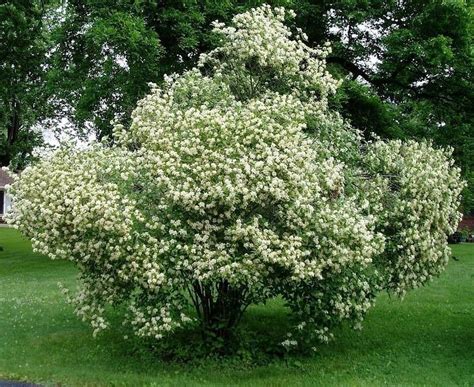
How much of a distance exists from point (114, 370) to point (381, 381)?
173 inches

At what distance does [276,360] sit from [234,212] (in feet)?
10.4

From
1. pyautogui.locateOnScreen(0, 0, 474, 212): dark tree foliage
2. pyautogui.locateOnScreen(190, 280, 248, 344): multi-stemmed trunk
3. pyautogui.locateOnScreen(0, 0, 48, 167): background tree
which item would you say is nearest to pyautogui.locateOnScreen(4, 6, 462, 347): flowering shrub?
pyautogui.locateOnScreen(190, 280, 248, 344): multi-stemmed trunk

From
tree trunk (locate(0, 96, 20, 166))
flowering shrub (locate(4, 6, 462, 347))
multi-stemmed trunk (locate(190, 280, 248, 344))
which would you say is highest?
tree trunk (locate(0, 96, 20, 166))

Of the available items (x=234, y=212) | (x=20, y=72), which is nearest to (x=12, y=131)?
(x=20, y=72)

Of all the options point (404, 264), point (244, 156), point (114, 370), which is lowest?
point (114, 370)

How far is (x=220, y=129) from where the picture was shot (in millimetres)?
10234

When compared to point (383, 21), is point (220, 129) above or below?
below

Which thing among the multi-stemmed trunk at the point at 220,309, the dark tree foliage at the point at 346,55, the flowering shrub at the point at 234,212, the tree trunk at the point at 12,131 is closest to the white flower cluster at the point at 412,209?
the flowering shrub at the point at 234,212

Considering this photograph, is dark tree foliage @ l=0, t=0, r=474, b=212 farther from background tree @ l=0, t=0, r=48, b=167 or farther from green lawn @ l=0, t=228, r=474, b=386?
green lawn @ l=0, t=228, r=474, b=386

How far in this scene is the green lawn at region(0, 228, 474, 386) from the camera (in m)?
11.0

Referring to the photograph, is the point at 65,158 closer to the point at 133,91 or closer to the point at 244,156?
the point at 244,156

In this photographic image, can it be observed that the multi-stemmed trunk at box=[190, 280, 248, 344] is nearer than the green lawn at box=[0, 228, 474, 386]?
No

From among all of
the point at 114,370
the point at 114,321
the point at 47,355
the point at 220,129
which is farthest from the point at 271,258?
the point at 114,321

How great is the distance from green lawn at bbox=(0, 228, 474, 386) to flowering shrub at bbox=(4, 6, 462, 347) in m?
0.81
